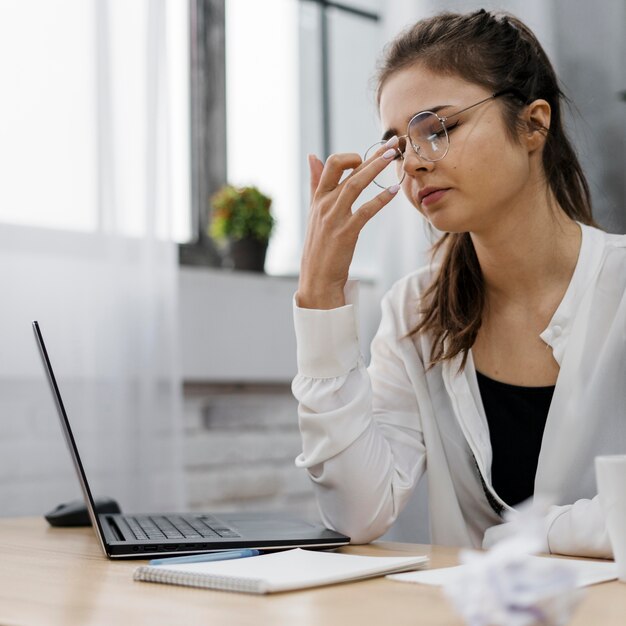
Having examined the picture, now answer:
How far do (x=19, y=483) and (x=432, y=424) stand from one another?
848mm

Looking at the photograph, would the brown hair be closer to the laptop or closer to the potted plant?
the laptop

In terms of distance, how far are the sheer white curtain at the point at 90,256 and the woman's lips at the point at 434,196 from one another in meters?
0.78

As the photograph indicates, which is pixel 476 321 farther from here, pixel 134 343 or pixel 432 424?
pixel 134 343

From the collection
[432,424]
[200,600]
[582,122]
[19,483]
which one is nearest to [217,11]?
[582,122]

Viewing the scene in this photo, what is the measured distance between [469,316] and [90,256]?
2.66 ft

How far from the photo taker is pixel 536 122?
134 centimetres

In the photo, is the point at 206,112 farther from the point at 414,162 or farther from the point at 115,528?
the point at 115,528

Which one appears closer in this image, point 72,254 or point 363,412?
point 363,412

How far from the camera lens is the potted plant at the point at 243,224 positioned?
2209 millimetres

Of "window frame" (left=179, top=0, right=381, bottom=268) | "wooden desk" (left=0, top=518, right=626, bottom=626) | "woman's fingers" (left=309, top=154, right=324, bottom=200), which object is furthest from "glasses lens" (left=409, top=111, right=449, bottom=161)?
"window frame" (left=179, top=0, right=381, bottom=268)

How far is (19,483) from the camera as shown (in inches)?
67.6

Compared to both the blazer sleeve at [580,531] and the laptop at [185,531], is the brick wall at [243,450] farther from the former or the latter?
the blazer sleeve at [580,531]

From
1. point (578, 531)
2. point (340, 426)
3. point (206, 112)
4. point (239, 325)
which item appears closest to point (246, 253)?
point (239, 325)

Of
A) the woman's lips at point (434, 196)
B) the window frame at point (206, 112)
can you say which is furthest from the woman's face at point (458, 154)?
the window frame at point (206, 112)
